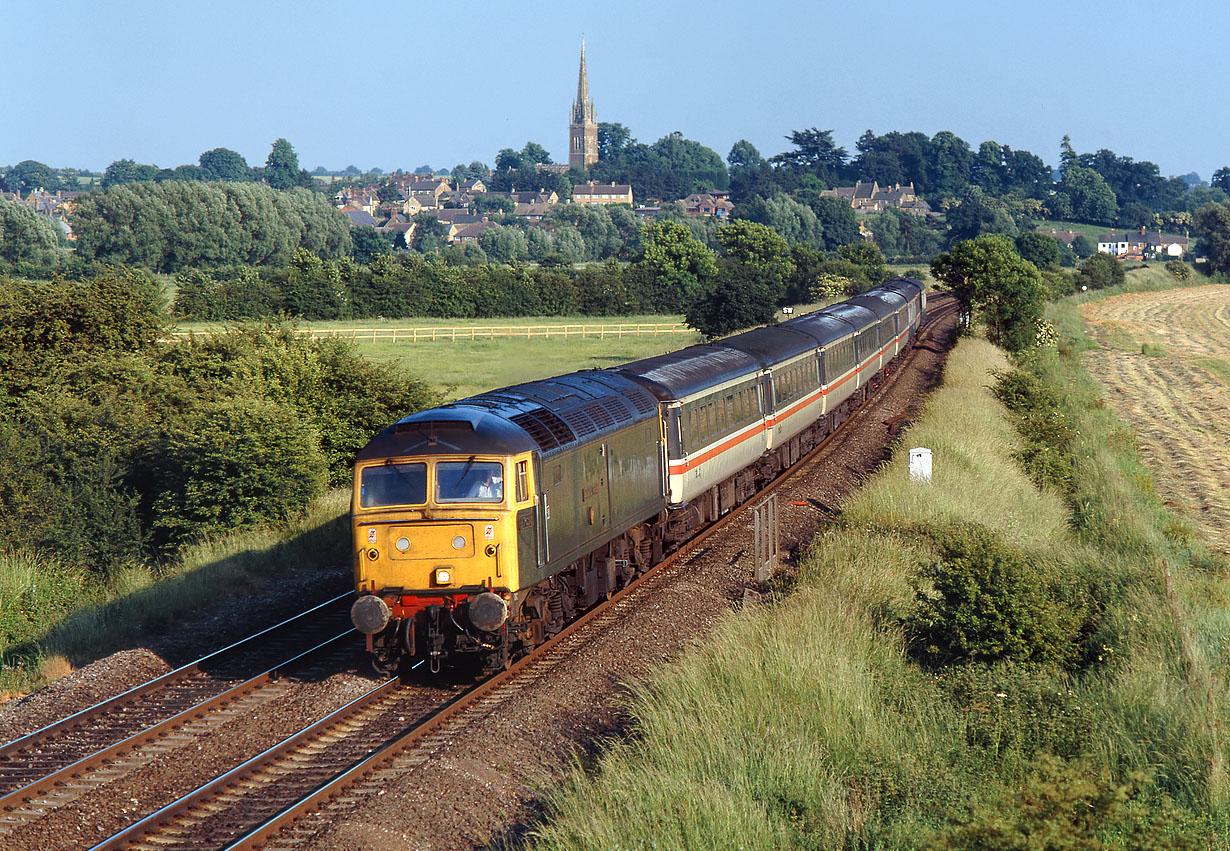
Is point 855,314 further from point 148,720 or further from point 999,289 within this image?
point 148,720

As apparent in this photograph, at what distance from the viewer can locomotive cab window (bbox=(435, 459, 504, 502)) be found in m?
12.8

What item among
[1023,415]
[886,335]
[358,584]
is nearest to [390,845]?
[358,584]

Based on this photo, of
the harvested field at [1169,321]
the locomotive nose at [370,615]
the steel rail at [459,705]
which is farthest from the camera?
the harvested field at [1169,321]

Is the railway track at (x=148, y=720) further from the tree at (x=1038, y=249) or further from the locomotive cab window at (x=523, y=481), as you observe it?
the tree at (x=1038, y=249)

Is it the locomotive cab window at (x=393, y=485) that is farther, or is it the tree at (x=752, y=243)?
the tree at (x=752, y=243)

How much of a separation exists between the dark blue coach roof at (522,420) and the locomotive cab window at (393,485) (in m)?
0.18

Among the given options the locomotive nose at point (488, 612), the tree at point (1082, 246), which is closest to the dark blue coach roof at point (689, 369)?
the locomotive nose at point (488, 612)

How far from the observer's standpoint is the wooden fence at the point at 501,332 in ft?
241

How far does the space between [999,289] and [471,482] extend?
138 ft

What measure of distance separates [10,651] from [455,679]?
26.5ft

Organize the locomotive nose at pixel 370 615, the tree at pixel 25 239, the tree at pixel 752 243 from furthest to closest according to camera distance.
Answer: the tree at pixel 752 243, the tree at pixel 25 239, the locomotive nose at pixel 370 615

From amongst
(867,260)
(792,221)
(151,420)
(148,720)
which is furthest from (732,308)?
(792,221)

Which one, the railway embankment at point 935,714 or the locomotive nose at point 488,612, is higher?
the locomotive nose at point 488,612

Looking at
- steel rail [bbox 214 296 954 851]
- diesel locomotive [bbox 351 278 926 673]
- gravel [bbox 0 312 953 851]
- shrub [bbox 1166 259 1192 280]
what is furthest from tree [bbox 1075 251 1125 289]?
gravel [bbox 0 312 953 851]
